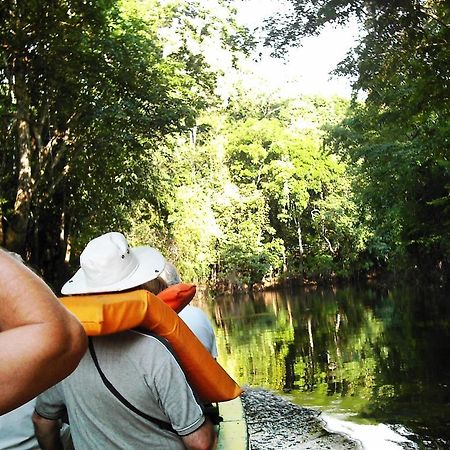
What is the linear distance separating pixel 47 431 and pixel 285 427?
19.6 feet

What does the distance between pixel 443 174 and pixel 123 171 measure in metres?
10.2

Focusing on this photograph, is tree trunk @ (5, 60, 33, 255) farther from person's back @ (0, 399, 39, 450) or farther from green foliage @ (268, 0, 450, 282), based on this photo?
person's back @ (0, 399, 39, 450)

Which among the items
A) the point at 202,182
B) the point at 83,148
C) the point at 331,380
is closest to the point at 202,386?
the point at 331,380

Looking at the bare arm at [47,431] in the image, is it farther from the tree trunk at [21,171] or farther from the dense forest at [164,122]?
the tree trunk at [21,171]

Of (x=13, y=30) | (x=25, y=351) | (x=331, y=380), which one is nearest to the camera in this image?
(x=25, y=351)

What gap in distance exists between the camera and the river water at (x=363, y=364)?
8.12 m

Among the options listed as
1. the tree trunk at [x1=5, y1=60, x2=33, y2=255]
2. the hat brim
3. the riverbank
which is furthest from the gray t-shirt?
the tree trunk at [x1=5, y1=60, x2=33, y2=255]

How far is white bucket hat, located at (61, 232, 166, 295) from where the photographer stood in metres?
2.35

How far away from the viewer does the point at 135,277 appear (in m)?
2.38

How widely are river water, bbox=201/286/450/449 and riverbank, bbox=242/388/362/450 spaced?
243mm

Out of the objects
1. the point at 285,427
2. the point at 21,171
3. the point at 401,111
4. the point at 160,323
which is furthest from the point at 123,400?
the point at 21,171

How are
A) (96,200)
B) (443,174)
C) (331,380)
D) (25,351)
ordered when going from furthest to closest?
(96,200)
(443,174)
(331,380)
(25,351)

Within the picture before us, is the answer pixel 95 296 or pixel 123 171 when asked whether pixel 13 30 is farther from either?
pixel 95 296

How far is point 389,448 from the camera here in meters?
7.10
